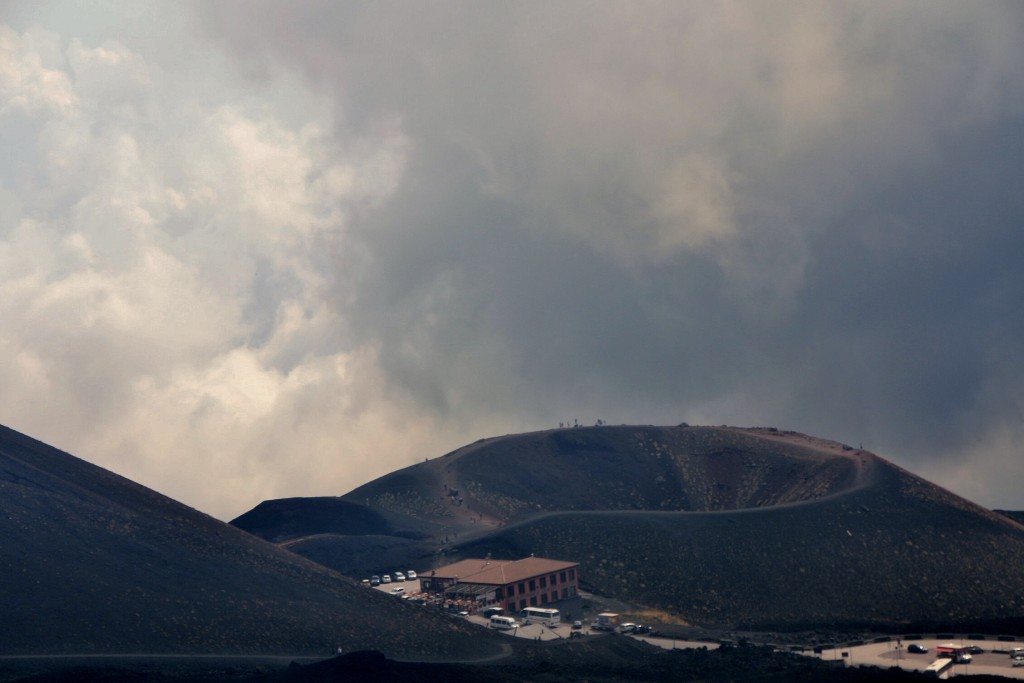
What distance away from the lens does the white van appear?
325 ft

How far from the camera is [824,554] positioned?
4985 inches

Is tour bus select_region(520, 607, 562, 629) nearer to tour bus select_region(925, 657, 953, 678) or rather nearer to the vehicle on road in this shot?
the vehicle on road

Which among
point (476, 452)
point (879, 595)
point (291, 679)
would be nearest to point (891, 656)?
point (879, 595)

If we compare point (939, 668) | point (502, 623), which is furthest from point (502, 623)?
point (939, 668)

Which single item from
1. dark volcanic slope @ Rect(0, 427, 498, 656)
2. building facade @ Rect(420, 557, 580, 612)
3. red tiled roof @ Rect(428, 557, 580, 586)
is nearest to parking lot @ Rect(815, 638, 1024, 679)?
building facade @ Rect(420, 557, 580, 612)

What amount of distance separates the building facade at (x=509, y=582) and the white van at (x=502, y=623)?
764 centimetres

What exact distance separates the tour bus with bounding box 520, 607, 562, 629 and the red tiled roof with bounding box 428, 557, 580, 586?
3.85 m

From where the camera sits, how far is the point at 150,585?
80688mm

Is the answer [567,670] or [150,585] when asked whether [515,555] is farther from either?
[150,585]

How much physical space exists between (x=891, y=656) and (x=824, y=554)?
2919 cm

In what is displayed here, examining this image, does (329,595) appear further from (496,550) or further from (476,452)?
(476,452)

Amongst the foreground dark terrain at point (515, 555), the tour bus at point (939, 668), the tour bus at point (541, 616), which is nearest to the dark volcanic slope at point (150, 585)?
the foreground dark terrain at point (515, 555)

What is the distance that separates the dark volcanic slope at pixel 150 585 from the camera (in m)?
73.3

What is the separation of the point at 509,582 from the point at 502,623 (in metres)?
9.87
